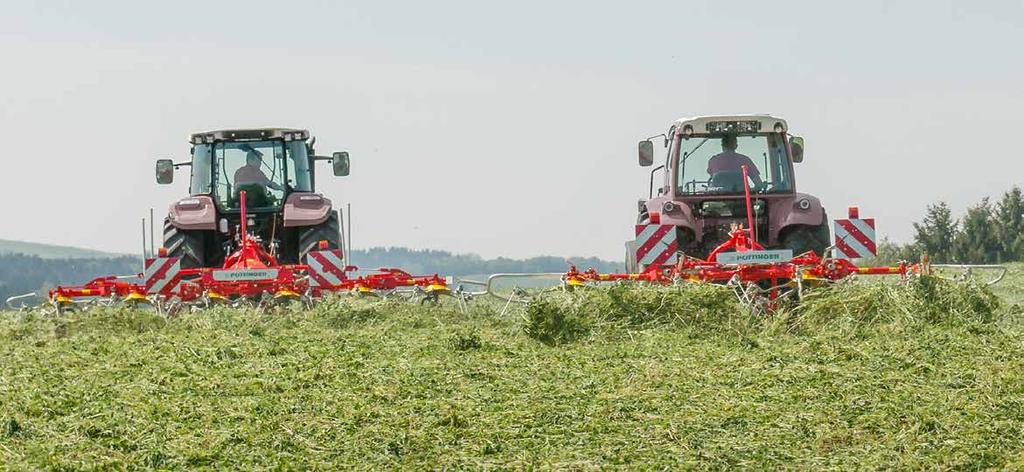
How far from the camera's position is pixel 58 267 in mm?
60250

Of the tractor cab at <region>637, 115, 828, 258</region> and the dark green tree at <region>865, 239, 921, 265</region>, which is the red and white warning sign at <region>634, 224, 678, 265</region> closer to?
the tractor cab at <region>637, 115, 828, 258</region>

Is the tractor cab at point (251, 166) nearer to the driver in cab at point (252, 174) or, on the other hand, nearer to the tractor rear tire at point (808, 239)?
the driver in cab at point (252, 174)

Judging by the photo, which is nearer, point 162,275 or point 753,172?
point 753,172

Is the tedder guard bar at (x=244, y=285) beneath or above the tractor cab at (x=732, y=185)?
beneath

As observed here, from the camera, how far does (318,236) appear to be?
14.5 metres

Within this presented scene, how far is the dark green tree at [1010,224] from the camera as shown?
29116 millimetres

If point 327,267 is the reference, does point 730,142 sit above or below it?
above

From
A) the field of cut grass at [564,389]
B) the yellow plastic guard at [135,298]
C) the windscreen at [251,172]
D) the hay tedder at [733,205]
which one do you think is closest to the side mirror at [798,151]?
the hay tedder at [733,205]

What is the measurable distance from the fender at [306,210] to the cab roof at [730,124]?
3585mm

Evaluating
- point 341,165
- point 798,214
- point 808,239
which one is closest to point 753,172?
point 798,214

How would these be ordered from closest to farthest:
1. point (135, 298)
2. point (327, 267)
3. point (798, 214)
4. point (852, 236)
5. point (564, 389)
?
1. point (564, 389)
2. point (852, 236)
3. point (798, 214)
4. point (135, 298)
5. point (327, 267)

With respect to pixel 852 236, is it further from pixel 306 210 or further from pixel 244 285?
pixel 306 210

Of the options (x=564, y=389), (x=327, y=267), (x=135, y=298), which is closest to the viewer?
(x=564, y=389)

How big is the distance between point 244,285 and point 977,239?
19891 mm
